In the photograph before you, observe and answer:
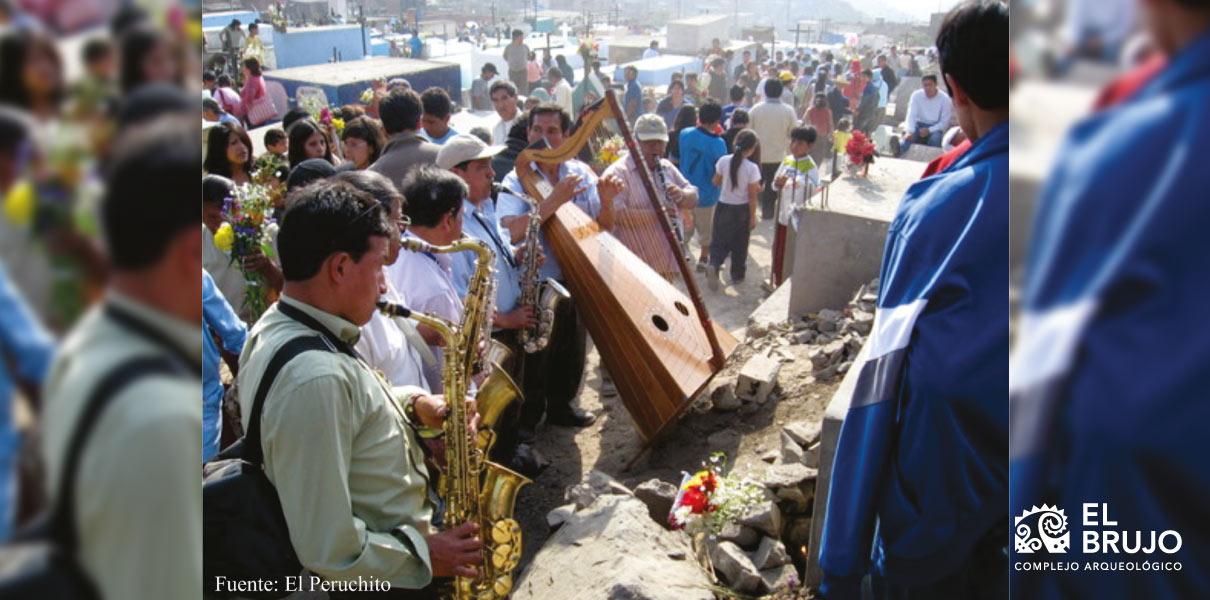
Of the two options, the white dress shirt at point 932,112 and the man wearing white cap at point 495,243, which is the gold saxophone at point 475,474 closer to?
the man wearing white cap at point 495,243

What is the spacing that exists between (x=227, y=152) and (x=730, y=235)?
16.1ft

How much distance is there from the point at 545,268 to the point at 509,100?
13.9ft

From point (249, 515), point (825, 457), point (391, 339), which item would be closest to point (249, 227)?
point (391, 339)

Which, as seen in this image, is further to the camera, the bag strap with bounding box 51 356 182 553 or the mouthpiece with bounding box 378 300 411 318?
the mouthpiece with bounding box 378 300 411 318

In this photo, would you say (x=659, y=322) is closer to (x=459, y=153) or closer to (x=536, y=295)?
(x=536, y=295)

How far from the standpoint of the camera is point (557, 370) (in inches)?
227

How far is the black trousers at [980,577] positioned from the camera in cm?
183

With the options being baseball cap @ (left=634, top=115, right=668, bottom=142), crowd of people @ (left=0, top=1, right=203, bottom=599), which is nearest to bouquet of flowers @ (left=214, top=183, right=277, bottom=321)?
baseball cap @ (left=634, top=115, right=668, bottom=142)

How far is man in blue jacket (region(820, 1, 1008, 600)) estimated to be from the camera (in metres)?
1.69

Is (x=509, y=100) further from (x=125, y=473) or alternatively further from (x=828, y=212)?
(x=125, y=473)

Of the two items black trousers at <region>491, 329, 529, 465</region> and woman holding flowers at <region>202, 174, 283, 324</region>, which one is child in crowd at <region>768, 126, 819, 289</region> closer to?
black trousers at <region>491, 329, 529, 465</region>

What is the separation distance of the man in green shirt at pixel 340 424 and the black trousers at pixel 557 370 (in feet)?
9.31

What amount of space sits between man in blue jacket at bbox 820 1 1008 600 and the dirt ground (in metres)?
2.91

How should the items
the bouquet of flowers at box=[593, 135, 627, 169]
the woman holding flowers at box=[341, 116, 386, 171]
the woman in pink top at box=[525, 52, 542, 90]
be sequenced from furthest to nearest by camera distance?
the woman in pink top at box=[525, 52, 542, 90] → the bouquet of flowers at box=[593, 135, 627, 169] → the woman holding flowers at box=[341, 116, 386, 171]
